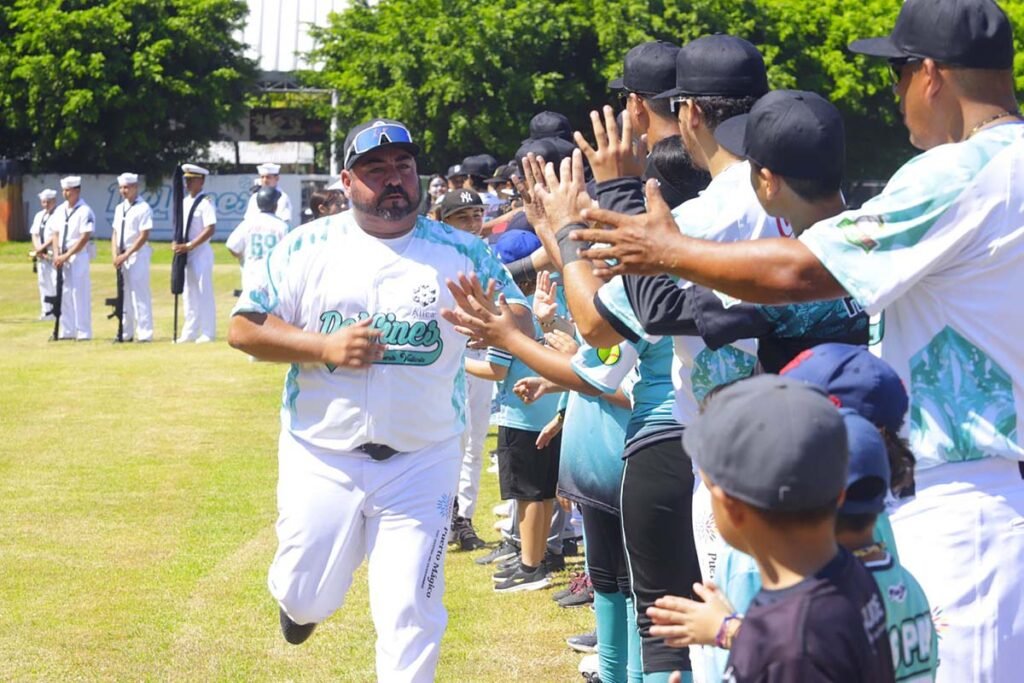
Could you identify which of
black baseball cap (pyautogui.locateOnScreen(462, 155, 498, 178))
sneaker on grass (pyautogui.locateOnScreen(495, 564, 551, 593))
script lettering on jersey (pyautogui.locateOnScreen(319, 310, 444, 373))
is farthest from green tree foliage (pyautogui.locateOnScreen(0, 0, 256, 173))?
script lettering on jersey (pyautogui.locateOnScreen(319, 310, 444, 373))

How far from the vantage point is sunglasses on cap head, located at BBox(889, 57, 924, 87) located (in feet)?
12.5

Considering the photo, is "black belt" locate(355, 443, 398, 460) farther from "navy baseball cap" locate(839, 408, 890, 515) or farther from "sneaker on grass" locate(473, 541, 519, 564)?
"sneaker on grass" locate(473, 541, 519, 564)

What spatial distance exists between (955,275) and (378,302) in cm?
276

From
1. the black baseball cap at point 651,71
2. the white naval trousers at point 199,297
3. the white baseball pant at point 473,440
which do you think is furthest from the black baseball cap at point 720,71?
the white naval trousers at point 199,297

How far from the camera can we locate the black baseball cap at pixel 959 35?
3750mm

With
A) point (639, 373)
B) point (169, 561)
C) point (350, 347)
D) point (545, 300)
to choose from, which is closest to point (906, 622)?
point (639, 373)

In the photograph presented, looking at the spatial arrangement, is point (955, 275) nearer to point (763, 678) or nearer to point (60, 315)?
point (763, 678)

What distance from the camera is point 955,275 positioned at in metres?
3.65

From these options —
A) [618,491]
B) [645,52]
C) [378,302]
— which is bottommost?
[618,491]

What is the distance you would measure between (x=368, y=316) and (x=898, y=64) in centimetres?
263

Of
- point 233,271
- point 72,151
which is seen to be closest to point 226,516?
point 233,271

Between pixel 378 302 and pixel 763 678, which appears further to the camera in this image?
pixel 378 302

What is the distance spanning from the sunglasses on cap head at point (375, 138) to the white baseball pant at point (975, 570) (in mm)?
2940

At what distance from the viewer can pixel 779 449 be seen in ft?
9.09
